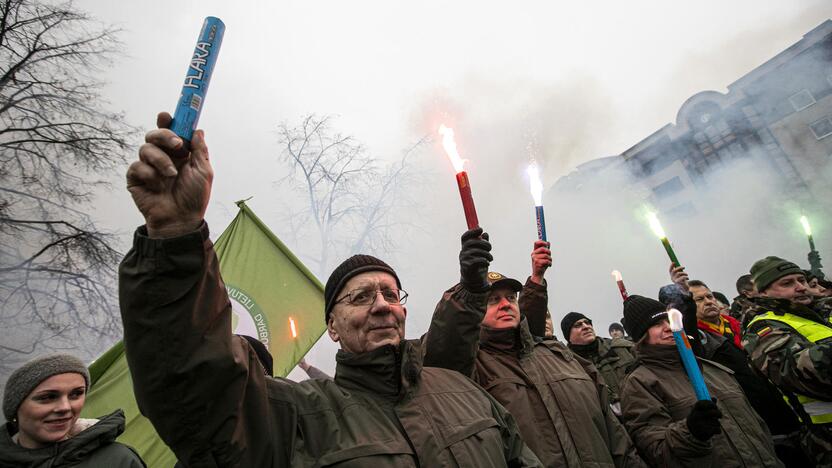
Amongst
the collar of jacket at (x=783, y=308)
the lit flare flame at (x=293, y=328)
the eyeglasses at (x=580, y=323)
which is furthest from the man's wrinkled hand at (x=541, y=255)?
the eyeglasses at (x=580, y=323)

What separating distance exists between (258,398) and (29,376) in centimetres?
194

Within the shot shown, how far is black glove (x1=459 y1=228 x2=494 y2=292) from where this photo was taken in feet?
6.48

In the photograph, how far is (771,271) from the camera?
Answer: 3.44 m

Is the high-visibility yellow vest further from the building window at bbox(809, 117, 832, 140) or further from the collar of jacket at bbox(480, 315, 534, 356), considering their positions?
the building window at bbox(809, 117, 832, 140)

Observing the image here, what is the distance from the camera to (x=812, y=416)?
2.74 m

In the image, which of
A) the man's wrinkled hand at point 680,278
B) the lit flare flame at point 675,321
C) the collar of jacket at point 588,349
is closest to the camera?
the lit flare flame at point 675,321

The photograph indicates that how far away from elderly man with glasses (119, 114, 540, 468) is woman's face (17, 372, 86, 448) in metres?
1.58

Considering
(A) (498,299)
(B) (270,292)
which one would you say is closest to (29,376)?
(B) (270,292)

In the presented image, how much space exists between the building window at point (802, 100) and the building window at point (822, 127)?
0.92 metres

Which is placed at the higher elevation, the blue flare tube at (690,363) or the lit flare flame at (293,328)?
the lit flare flame at (293,328)

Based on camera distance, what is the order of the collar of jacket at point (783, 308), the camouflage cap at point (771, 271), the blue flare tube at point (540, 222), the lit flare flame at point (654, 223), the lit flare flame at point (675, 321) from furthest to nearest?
the camouflage cap at point (771, 271) < the lit flare flame at point (654, 223) < the collar of jacket at point (783, 308) < the blue flare tube at point (540, 222) < the lit flare flame at point (675, 321)

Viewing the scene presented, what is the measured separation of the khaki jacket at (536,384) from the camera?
2240 millimetres

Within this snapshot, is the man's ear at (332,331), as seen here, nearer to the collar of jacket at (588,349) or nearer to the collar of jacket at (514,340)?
the collar of jacket at (514,340)

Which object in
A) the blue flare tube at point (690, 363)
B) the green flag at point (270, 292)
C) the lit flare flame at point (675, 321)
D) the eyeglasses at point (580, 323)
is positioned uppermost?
the green flag at point (270, 292)
